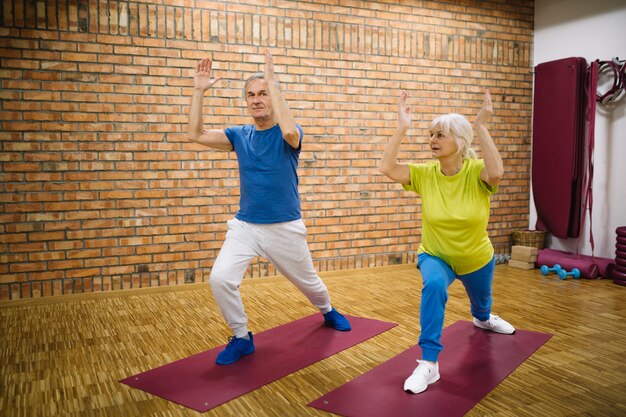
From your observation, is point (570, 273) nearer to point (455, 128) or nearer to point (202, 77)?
point (455, 128)

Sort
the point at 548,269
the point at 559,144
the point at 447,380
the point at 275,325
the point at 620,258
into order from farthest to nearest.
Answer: the point at 559,144
the point at 548,269
the point at 620,258
the point at 275,325
the point at 447,380

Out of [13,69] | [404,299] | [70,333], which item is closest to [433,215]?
[404,299]

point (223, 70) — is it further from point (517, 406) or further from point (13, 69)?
point (517, 406)

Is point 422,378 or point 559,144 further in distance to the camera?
point 559,144

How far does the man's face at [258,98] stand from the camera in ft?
9.78

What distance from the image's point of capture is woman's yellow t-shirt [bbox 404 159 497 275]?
2.80m

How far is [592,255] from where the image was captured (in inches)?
217

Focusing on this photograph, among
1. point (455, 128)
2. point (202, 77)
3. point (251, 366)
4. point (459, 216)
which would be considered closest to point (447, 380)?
point (459, 216)

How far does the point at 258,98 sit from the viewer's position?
2.98m

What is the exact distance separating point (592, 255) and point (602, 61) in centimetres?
187

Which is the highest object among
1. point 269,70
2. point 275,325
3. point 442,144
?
point 269,70

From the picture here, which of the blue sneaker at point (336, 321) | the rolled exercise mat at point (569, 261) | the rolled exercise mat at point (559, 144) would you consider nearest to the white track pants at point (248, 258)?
the blue sneaker at point (336, 321)

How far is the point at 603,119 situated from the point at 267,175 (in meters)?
3.99

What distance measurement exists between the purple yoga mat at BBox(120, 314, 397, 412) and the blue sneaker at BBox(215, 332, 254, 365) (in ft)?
0.11
